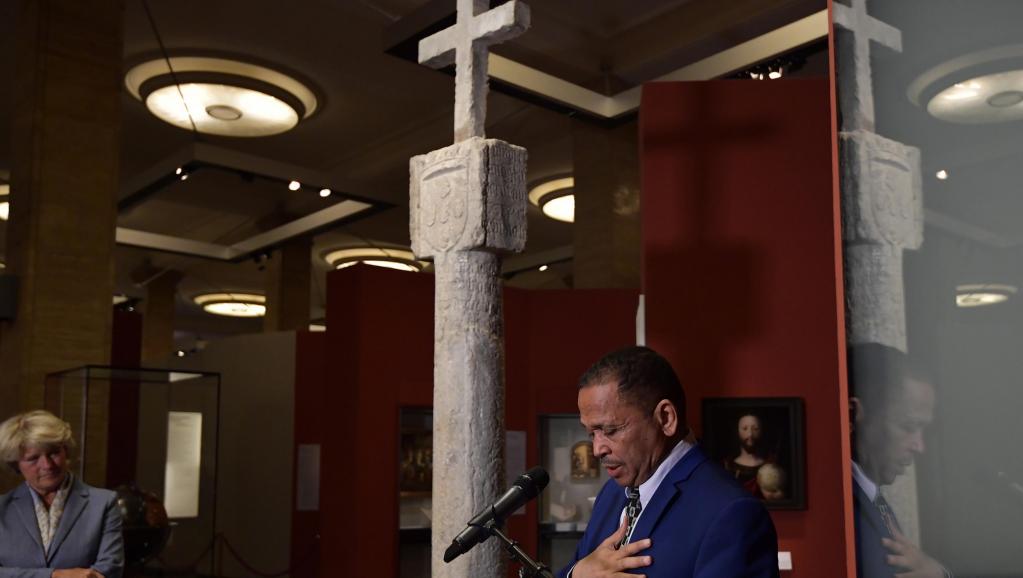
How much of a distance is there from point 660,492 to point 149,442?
836 cm

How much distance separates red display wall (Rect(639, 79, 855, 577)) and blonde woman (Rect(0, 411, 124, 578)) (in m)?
3.52

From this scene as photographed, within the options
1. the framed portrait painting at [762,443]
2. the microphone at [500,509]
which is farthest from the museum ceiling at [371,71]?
the microphone at [500,509]

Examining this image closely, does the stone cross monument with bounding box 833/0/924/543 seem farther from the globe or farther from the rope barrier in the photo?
the rope barrier

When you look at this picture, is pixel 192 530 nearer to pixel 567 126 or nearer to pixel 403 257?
pixel 567 126

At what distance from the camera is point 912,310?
71.6 inches

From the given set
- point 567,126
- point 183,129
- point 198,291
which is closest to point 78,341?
point 183,129

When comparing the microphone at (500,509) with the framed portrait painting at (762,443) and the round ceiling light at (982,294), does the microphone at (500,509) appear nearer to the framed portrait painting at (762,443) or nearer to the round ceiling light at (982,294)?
the round ceiling light at (982,294)

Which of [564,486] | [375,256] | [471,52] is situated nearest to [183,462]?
[564,486]

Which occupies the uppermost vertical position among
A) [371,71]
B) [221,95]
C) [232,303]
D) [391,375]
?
[371,71]

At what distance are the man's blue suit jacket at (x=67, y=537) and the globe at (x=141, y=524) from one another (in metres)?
4.67

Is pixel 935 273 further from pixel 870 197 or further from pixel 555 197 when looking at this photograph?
pixel 555 197

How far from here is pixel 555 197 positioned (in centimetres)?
1772

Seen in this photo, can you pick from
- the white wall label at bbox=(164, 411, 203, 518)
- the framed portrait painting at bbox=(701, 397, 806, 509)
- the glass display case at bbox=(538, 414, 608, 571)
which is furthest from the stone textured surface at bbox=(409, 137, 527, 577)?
the white wall label at bbox=(164, 411, 203, 518)

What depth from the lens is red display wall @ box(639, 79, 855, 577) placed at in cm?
625
